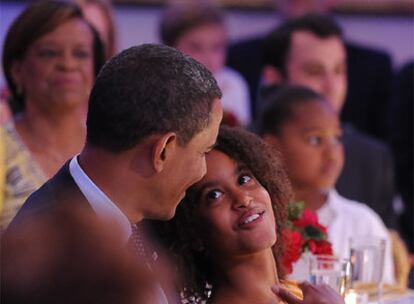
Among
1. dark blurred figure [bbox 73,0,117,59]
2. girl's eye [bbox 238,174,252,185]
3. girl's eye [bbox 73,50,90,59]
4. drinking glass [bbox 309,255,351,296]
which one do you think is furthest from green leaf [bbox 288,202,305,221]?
dark blurred figure [bbox 73,0,117,59]

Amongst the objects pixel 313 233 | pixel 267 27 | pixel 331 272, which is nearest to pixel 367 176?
pixel 313 233

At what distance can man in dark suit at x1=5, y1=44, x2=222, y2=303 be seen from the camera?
4.73ft

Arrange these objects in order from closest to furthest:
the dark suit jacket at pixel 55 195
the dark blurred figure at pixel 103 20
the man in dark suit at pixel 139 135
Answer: the dark suit jacket at pixel 55 195 < the man in dark suit at pixel 139 135 < the dark blurred figure at pixel 103 20

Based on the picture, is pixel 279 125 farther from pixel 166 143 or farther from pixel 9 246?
pixel 9 246

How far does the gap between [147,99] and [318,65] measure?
2.64 m

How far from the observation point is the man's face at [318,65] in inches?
156

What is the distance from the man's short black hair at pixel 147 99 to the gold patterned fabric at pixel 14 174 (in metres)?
→ 1.23

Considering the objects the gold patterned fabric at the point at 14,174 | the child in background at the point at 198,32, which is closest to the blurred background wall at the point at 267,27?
the child in background at the point at 198,32

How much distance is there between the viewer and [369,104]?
5.26 meters

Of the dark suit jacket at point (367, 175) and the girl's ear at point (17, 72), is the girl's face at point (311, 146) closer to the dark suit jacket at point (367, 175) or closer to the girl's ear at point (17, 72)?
the dark suit jacket at point (367, 175)

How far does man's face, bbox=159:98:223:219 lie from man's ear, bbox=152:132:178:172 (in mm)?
15

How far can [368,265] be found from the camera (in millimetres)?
2492

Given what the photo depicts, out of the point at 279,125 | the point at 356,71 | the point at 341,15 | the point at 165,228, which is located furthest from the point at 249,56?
the point at 165,228

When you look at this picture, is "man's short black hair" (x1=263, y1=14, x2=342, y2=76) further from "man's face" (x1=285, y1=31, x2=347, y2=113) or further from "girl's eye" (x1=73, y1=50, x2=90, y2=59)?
"girl's eye" (x1=73, y1=50, x2=90, y2=59)
